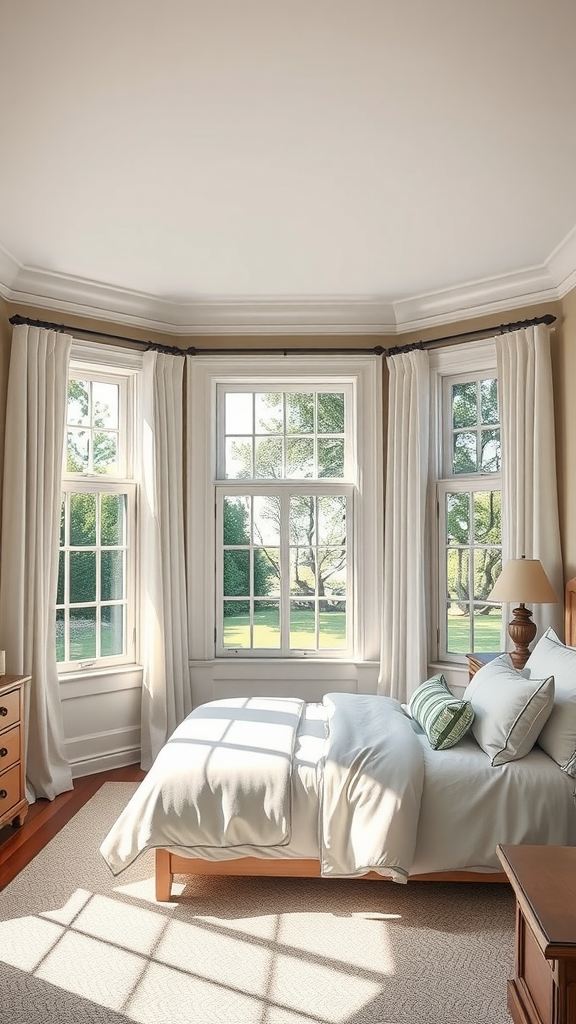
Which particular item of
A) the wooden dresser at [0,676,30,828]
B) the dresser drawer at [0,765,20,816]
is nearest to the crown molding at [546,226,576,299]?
the wooden dresser at [0,676,30,828]

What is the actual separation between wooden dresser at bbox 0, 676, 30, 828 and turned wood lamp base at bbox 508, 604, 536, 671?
107 inches

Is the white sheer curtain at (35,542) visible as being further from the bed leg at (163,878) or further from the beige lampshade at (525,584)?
the beige lampshade at (525,584)

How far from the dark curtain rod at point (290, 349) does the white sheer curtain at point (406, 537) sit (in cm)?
13

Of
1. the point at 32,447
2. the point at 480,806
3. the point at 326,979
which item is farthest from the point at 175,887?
the point at 32,447

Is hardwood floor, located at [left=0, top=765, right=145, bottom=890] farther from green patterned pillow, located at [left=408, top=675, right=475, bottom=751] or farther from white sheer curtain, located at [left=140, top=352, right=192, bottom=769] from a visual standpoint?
green patterned pillow, located at [left=408, top=675, right=475, bottom=751]

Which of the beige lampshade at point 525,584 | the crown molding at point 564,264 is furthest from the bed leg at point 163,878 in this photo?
the crown molding at point 564,264

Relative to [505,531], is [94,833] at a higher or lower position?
lower

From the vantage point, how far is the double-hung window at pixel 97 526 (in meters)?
4.86

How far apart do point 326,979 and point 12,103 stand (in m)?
3.35

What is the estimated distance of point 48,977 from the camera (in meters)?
2.54

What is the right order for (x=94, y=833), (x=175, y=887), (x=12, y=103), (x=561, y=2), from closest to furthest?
(x=561, y=2) → (x=12, y=103) → (x=175, y=887) → (x=94, y=833)

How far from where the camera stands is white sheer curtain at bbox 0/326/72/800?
14.2 ft

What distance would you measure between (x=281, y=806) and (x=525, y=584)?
1.83 m

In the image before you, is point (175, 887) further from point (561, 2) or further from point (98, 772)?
point (561, 2)
